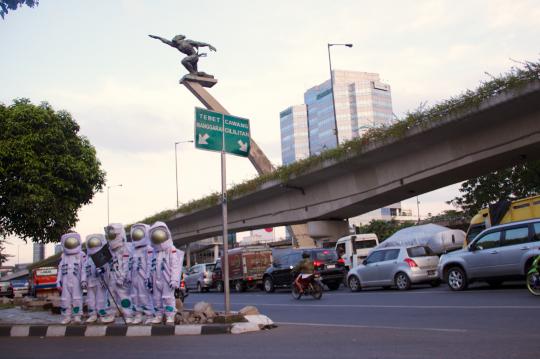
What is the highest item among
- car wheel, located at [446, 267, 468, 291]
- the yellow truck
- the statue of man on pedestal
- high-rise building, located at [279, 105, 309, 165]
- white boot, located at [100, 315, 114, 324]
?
high-rise building, located at [279, 105, 309, 165]

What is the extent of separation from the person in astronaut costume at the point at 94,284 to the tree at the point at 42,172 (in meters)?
10.3

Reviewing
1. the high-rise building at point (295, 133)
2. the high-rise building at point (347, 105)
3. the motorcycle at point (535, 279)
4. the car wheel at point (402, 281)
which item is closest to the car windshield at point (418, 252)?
the car wheel at point (402, 281)

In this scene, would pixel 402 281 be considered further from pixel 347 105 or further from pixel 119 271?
pixel 347 105

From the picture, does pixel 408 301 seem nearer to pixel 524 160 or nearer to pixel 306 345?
pixel 306 345

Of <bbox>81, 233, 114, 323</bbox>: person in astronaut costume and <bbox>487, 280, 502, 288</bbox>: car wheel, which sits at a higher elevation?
<bbox>81, 233, 114, 323</bbox>: person in astronaut costume

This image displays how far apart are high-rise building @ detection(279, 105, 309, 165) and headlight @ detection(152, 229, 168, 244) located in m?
168

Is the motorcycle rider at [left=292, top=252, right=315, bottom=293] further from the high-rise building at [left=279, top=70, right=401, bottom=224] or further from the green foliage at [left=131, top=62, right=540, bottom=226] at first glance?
the high-rise building at [left=279, top=70, right=401, bottom=224]

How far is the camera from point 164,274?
10.8 m

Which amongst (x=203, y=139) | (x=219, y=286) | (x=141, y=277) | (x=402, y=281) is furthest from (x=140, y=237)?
(x=219, y=286)

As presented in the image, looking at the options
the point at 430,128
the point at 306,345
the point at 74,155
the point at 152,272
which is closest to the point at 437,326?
the point at 306,345

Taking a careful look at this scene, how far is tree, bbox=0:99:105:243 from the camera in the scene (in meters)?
21.4

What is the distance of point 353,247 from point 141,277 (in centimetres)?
1730

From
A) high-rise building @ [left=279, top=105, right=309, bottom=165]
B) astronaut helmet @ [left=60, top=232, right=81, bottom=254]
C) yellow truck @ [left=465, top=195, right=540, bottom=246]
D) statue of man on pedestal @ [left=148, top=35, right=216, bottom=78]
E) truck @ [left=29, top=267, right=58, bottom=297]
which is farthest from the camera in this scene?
high-rise building @ [left=279, top=105, right=309, bottom=165]

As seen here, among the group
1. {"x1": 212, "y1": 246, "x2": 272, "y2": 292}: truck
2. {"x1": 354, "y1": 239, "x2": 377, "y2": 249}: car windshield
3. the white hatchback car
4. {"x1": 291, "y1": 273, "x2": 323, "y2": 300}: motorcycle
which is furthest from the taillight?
{"x1": 212, "y1": 246, "x2": 272, "y2": 292}: truck
